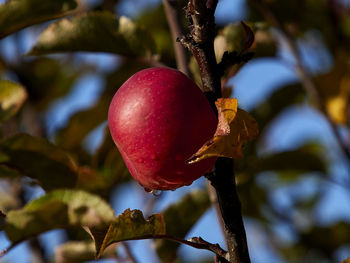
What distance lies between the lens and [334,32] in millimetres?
2186

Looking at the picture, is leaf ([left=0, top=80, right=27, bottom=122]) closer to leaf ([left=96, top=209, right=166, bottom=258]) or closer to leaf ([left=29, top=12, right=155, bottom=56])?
leaf ([left=29, top=12, right=155, bottom=56])

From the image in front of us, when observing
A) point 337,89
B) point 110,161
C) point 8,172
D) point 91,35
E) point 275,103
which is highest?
point 91,35

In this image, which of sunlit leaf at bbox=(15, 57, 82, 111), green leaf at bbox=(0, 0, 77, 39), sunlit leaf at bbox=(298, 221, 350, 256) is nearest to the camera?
green leaf at bbox=(0, 0, 77, 39)

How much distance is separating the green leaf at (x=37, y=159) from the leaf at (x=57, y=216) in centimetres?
33

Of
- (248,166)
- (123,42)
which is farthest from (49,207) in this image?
(248,166)

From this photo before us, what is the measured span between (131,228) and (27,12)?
0.61 m

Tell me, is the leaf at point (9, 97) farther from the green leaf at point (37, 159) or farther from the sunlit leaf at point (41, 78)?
the sunlit leaf at point (41, 78)

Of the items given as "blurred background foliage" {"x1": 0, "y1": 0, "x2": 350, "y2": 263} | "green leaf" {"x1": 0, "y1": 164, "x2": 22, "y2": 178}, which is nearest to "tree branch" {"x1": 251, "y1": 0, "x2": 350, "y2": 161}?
"blurred background foliage" {"x1": 0, "y1": 0, "x2": 350, "y2": 263}

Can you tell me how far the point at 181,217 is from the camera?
3.79 feet

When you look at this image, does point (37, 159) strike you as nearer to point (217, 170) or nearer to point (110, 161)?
point (110, 161)

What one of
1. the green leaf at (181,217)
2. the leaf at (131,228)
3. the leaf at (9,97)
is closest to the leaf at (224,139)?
the leaf at (131,228)

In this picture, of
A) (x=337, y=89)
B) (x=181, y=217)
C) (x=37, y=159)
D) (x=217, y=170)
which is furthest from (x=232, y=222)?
(x=337, y=89)

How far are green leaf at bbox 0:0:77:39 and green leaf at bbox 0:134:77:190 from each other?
256mm

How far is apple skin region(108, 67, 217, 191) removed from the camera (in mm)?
770
